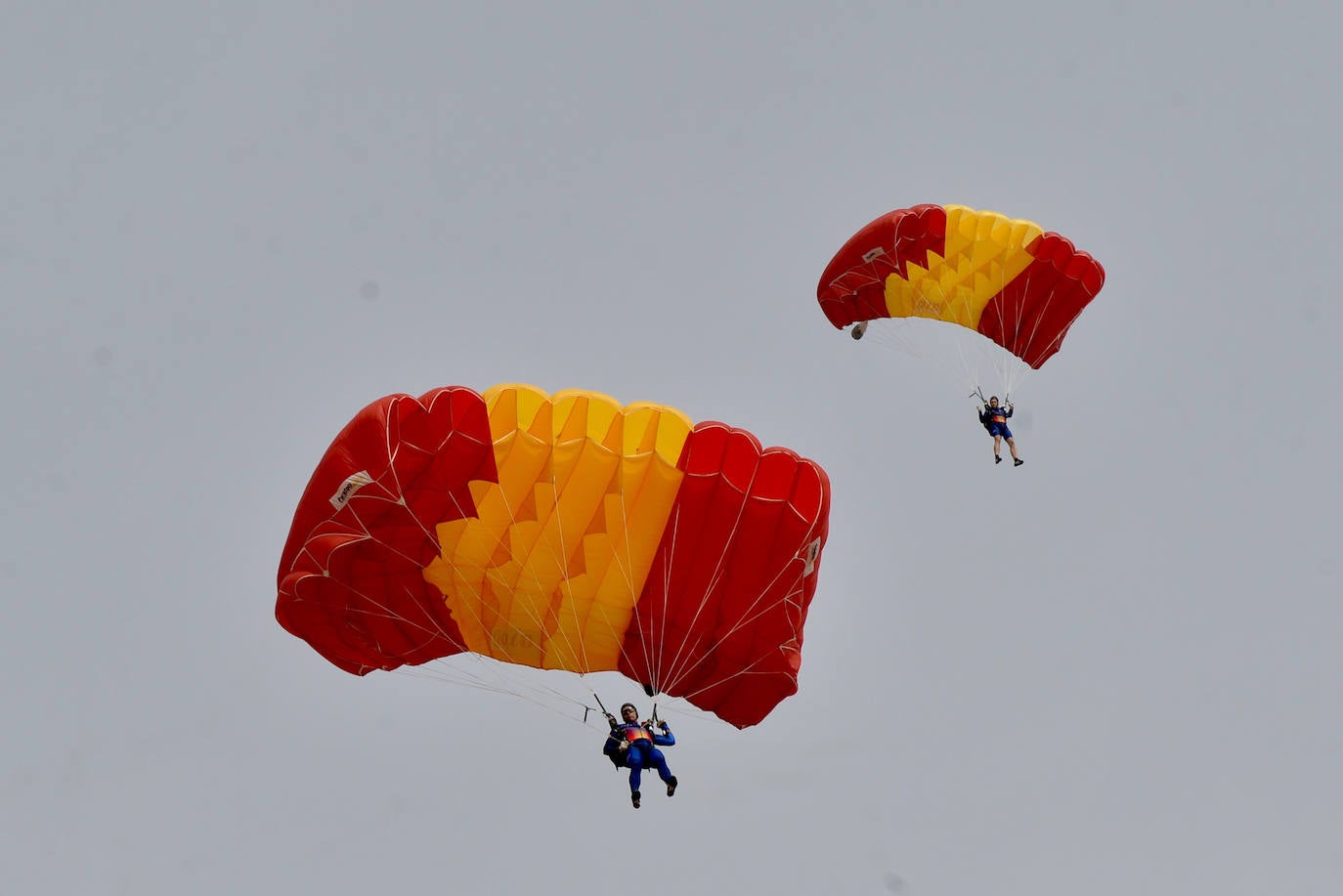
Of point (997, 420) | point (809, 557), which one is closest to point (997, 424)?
point (997, 420)

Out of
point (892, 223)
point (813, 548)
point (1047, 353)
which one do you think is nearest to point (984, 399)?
point (1047, 353)

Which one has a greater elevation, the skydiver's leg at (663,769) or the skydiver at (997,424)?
the skydiver at (997,424)

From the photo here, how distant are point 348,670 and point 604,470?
3.44 meters

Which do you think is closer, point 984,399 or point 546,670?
point 546,670

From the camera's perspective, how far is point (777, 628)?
1838cm

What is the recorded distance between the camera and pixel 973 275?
25.2 meters

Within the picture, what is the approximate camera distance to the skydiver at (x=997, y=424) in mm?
25516

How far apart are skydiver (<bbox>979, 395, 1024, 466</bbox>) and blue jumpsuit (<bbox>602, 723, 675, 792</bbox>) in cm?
1001

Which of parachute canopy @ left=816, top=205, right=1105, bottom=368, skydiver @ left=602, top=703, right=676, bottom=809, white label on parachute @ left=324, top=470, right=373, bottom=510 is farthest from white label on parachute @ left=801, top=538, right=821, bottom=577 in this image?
parachute canopy @ left=816, top=205, right=1105, bottom=368

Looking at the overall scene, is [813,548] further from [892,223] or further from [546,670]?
[892,223]

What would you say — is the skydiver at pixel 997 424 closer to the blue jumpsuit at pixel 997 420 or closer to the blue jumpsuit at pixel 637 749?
the blue jumpsuit at pixel 997 420

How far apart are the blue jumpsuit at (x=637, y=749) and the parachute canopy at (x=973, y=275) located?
10023 millimetres

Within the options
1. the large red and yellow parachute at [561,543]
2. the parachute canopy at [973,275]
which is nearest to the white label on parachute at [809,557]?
the large red and yellow parachute at [561,543]

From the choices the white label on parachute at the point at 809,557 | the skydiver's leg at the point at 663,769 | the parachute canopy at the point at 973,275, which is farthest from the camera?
the parachute canopy at the point at 973,275
